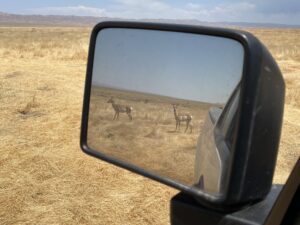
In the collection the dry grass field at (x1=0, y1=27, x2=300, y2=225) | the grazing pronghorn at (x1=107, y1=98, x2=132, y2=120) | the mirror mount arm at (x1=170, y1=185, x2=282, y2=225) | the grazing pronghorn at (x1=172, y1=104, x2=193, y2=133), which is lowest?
the dry grass field at (x1=0, y1=27, x2=300, y2=225)

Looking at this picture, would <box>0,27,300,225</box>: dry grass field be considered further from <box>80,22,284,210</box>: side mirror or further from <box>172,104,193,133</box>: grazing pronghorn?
<box>172,104,193,133</box>: grazing pronghorn

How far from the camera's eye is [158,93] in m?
1.82

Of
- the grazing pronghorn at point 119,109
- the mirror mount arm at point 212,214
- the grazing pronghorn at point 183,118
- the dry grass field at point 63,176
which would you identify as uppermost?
the grazing pronghorn at point 183,118

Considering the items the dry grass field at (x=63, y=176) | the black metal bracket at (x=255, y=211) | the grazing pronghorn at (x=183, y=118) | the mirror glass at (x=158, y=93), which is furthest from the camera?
the dry grass field at (x=63, y=176)

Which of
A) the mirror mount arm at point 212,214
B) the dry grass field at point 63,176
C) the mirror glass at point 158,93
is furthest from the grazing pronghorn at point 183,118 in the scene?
the dry grass field at point 63,176

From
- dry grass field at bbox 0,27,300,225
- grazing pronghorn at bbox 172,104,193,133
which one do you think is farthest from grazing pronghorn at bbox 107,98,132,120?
dry grass field at bbox 0,27,300,225

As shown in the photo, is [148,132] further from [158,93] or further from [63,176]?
[63,176]

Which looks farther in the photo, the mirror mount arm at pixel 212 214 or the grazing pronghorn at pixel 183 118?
the grazing pronghorn at pixel 183 118

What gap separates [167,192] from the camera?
5367mm

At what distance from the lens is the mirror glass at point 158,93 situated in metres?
1.58

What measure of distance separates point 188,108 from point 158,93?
22 centimetres

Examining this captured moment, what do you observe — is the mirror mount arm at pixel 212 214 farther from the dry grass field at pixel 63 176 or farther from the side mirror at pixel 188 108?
the dry grass field at pixel 63 176

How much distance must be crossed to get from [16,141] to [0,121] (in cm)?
152

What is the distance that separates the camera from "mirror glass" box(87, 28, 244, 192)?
62.0 inches
